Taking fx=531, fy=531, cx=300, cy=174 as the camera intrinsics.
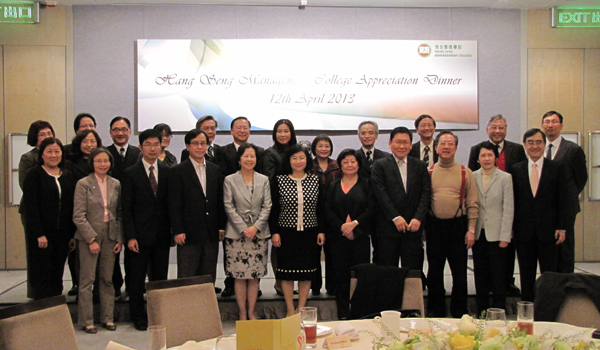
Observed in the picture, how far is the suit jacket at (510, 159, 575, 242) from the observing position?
4.39m

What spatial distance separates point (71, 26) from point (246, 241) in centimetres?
403

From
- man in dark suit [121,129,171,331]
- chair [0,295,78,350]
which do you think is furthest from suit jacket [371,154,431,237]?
chair [0,295,78,350]

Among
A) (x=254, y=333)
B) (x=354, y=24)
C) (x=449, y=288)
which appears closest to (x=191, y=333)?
(x=254, y=333)

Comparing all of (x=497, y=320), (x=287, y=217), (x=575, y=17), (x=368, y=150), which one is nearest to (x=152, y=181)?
(x=287, y=217)

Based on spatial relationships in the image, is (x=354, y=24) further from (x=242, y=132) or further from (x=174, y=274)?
(x=174, y=274)

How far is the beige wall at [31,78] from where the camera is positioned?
652cm

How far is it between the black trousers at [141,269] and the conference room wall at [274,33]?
2.55 m

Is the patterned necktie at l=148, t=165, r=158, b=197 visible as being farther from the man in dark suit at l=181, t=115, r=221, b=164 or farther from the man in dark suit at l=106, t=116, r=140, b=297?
the man in dark suit at l=181, t=115, r=221, b=164

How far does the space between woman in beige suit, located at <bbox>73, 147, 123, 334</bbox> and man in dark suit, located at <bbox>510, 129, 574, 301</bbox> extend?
3328 millimetres

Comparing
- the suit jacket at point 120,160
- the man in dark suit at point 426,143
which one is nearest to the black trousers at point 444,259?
the man in dark suit at point 426,143

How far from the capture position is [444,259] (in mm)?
4387

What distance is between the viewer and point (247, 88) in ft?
21.8

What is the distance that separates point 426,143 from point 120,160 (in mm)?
2807

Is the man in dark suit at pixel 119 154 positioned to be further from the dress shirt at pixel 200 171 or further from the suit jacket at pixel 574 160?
the suit jacket at pixel 574 160
